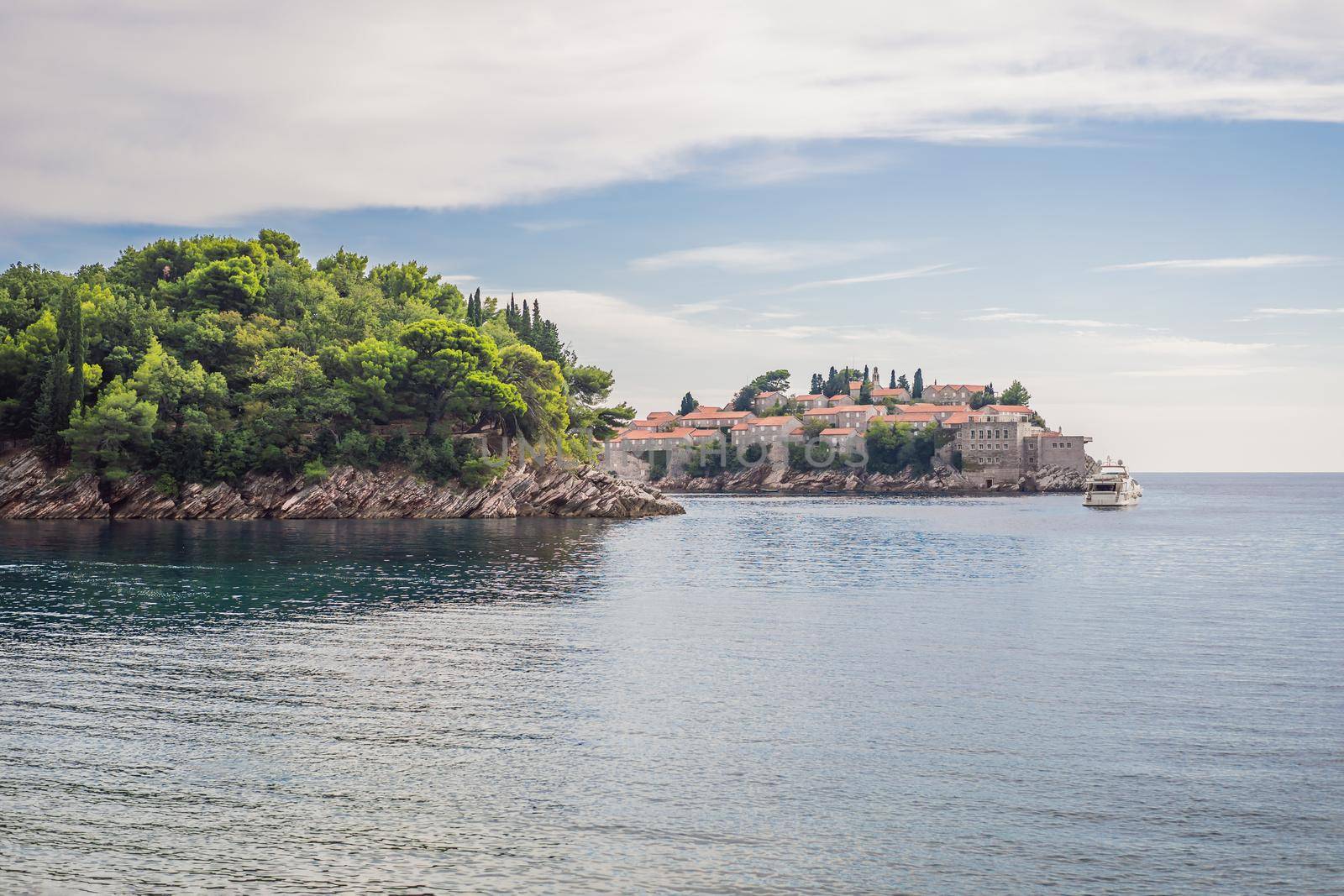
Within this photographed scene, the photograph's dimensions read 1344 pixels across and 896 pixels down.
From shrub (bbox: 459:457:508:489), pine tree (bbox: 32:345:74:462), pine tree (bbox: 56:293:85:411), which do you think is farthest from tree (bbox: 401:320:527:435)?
pine tree (bbox: 32:345:74:462)

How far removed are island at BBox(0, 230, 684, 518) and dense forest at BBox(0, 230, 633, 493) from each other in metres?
0.17

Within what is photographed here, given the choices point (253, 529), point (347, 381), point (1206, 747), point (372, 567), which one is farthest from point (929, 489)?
point (1206, 747)

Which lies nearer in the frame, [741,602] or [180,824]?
[180,824]

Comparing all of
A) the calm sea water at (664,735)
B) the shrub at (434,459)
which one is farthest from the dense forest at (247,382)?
the calm sea water at (664,735)

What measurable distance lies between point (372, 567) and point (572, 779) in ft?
120

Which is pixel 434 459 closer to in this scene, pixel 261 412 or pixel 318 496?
pixel 318 496

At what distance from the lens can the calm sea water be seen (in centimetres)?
1400

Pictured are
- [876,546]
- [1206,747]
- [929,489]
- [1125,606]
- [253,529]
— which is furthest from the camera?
[929,489]

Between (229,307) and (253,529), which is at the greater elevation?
(229,307)

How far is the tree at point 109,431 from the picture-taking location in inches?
3374

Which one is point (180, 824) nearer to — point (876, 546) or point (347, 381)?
point (876, 546)

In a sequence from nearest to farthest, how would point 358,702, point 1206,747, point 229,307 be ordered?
1. point 1206,747
2. point 358,702
3. point 229,307

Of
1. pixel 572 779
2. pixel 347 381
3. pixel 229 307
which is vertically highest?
pixel 229 307

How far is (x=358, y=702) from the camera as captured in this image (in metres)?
22.5
